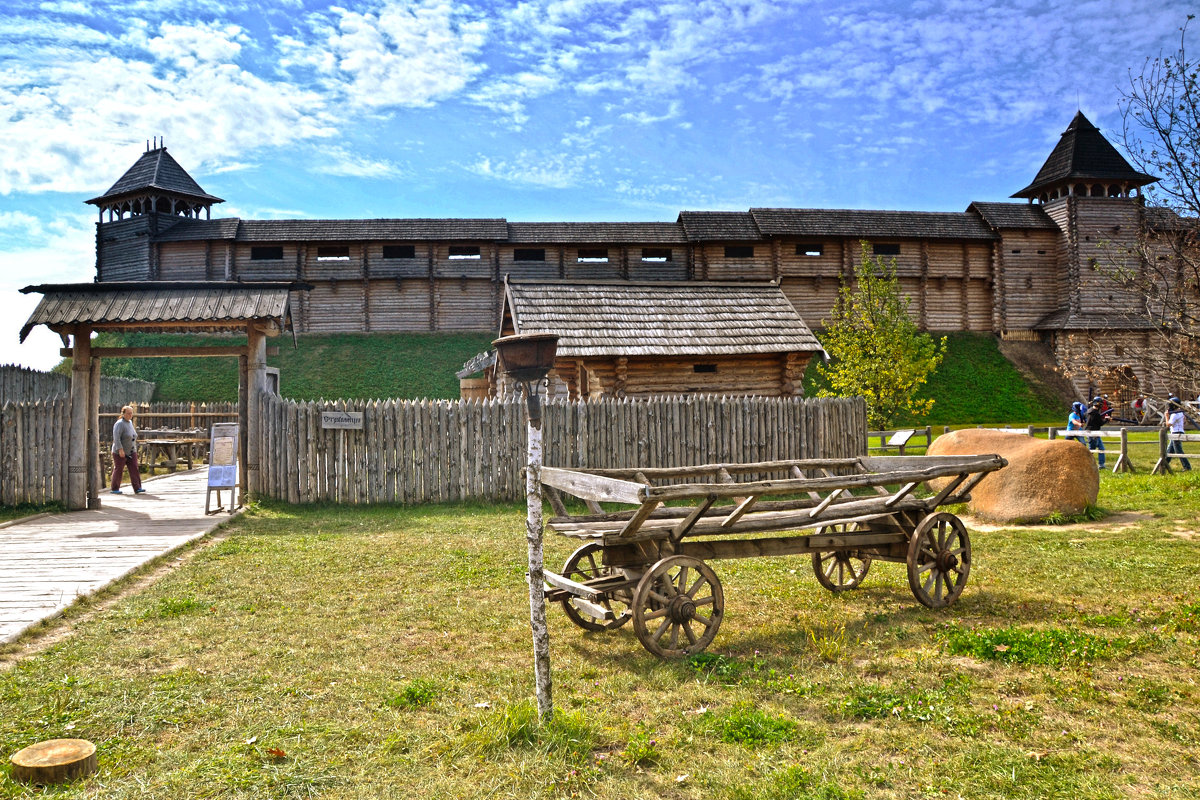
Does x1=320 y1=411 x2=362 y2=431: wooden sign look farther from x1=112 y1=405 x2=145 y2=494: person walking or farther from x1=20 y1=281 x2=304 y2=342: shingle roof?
x1=112 y1=405 x2=145 y2=494: person walking

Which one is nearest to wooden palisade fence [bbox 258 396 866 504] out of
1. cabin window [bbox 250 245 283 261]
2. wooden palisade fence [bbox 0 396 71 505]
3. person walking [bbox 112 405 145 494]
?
wooden palisade fence [bbox 0 396 71 505]

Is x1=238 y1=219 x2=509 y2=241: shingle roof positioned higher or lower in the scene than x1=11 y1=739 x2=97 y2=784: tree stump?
higher

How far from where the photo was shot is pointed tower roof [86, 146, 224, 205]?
34.3m

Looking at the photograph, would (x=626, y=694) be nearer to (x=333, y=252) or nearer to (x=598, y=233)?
(x=598, y=233)

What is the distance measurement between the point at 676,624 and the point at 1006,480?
25.1 feet

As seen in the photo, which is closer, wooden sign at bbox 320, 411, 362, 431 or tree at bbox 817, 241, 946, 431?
wooden sign at bbox 320, 411, 362, 431

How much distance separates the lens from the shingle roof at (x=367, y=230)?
111 ft

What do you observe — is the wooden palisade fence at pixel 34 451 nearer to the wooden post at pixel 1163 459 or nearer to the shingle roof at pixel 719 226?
the wooden post at pixel 1163 459

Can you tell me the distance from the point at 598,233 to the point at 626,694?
32285mm

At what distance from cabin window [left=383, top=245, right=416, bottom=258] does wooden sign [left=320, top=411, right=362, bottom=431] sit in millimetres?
24300

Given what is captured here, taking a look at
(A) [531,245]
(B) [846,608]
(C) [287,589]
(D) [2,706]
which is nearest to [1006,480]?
(B) [846,608]

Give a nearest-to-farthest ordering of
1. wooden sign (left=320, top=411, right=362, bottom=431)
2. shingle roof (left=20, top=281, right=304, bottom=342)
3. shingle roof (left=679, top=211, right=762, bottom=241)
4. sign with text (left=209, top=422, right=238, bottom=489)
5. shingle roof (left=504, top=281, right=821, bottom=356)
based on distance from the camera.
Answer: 1. shingle roof (left=20, top=281, right=304, bottom=342)
2. sign with text (left=209, top=422, right=238, bottom=489)
3. wooden sign (left=320, top=411, right=362, bottom=431)
4. shingle roof (left=504, top=281, right=821, bottom=356)
5. shingle roof (left=679, top=211, right=762, bottom=241)

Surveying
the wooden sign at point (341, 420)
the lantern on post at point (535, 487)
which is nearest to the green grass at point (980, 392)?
the wooden sign at point (341, 420)

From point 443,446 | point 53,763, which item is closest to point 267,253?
point 443,446
